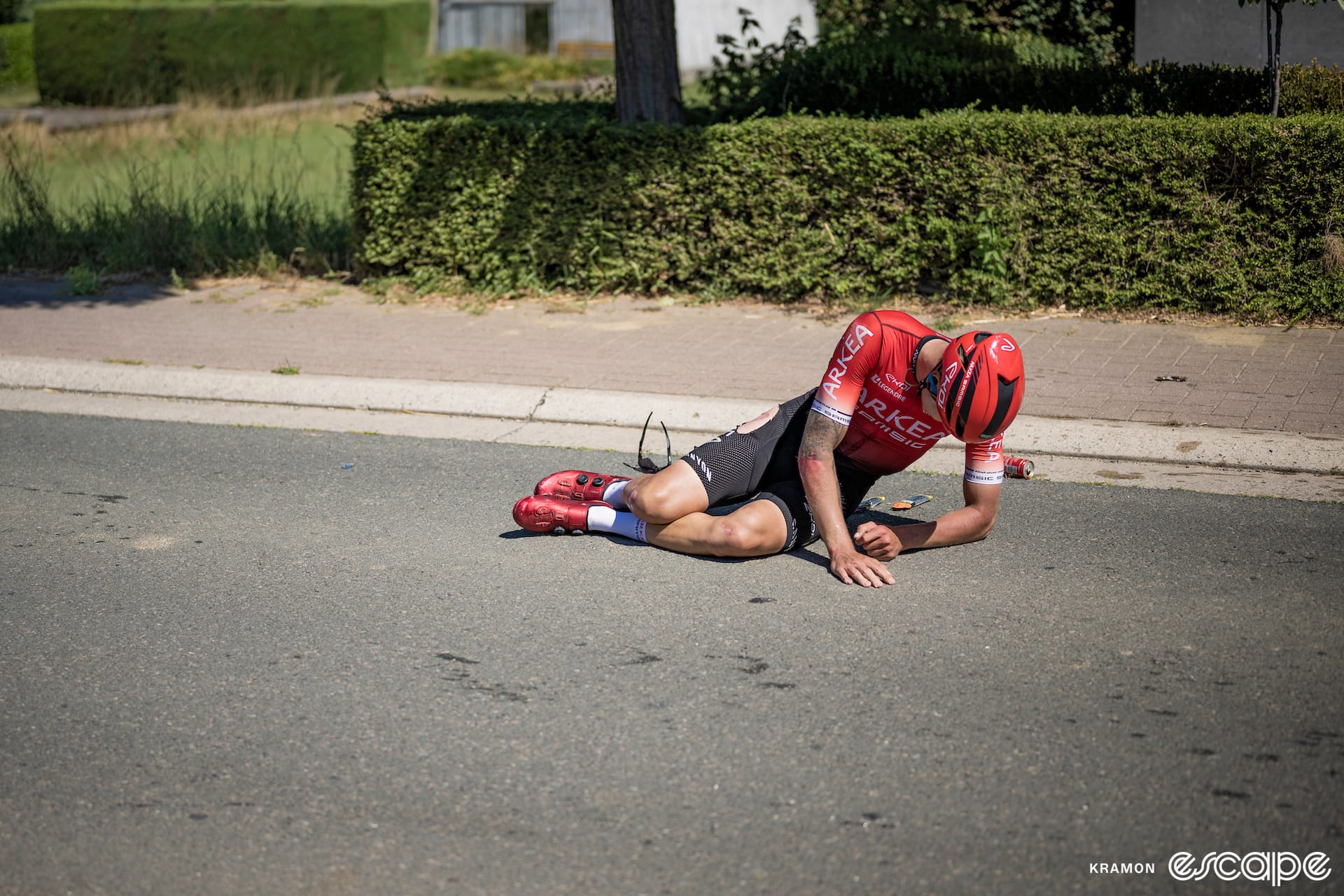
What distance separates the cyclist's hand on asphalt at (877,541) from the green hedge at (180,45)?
26443 mm

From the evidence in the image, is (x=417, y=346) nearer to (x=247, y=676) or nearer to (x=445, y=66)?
(x=247, y=676)

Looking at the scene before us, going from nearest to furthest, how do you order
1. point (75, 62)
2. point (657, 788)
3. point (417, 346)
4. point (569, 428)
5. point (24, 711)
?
1. point (657, 788)
2. point (24, 711)
3. point (569, 428)
4. point (417, 346)
5. point (75, 62)

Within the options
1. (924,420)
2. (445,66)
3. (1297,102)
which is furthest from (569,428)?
(445,66)

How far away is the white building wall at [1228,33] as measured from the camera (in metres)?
10.6

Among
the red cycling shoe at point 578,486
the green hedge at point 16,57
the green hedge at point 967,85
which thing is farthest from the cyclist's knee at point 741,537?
the green hedge at point 16,57

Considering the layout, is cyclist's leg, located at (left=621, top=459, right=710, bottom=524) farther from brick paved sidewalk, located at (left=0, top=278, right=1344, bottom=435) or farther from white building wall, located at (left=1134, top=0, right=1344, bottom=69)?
white building wall, located at (left=1134, top=0, right=1344, bottom=69)

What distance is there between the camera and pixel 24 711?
374 centimetres

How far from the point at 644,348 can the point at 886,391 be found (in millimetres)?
3609

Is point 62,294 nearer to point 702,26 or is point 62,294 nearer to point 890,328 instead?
point 890,328

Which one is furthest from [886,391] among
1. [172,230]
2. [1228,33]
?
[1228,33]

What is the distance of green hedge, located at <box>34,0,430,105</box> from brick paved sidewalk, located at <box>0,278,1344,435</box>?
20711 millimetres

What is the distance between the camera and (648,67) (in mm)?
9914

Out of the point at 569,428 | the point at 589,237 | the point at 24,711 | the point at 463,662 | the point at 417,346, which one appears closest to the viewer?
the point at 24,711

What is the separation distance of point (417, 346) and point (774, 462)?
3.93 m
